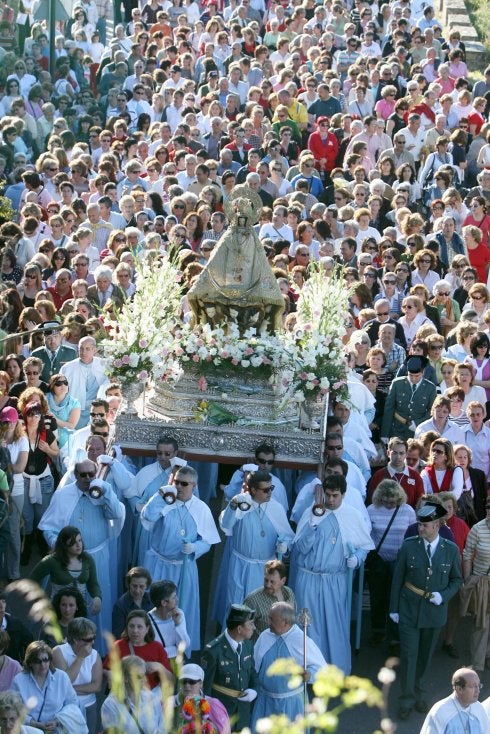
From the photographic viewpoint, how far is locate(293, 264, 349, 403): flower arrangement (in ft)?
48.9

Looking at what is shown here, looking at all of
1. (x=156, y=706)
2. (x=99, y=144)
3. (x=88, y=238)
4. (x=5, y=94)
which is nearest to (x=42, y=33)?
(x=5, y=94)

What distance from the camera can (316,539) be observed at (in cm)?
1312

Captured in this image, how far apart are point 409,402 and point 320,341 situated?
1523 millimetres

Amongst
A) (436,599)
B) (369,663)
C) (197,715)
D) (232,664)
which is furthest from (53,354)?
(197,715)

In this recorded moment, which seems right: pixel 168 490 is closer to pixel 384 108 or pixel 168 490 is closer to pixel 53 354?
pixel 53 354

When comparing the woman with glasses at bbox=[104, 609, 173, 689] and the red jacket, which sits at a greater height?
the red jacket

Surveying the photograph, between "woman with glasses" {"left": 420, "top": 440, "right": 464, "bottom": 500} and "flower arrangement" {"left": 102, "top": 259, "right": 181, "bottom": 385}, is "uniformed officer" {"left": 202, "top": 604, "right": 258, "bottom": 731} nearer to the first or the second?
"woman with glasses" {"left": 420, "top": 440, "right": 464, "bottom": 500}

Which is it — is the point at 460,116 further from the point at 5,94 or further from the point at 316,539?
the point at 316,539

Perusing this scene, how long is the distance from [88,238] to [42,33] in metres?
9.00

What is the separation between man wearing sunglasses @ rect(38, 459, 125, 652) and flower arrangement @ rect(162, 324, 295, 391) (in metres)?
1.81

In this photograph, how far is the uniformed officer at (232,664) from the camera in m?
11.2

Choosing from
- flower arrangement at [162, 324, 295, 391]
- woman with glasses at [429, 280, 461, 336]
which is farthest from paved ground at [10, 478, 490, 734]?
woman with glasses at [429, 280, 461, 336]

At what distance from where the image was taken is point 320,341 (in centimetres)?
1511

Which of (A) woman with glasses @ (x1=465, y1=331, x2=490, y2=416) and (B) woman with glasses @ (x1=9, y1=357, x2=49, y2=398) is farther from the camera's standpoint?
(A) woman with glasses @ (x1=465, y1=331, x2=490, y2=416)
